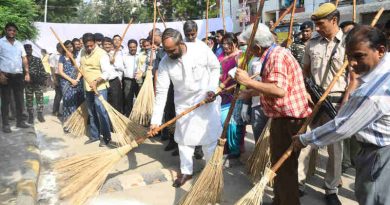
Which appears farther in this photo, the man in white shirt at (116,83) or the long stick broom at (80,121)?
the long stick broom at (80,121)

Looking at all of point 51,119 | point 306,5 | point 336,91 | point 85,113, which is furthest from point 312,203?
point 306,5

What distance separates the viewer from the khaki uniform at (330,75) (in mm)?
3260

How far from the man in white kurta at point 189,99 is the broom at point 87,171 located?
0.76ft

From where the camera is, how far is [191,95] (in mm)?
3895

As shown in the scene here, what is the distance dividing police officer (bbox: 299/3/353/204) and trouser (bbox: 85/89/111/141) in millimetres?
3050

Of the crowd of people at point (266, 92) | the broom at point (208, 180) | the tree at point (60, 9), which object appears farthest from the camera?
the tree at point (60, 9)

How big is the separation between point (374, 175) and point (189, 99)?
2290 millimetres

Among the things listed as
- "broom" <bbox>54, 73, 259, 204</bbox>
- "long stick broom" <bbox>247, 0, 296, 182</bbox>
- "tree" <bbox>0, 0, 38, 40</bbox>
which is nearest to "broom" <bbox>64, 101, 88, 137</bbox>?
"tree" <bbox>0, 0, 38, 40</bbox>

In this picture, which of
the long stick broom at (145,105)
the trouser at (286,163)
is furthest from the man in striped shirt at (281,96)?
the long stick broom at (145,105)

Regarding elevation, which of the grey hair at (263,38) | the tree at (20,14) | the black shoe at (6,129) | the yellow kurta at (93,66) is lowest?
the black shoe at (6,129)

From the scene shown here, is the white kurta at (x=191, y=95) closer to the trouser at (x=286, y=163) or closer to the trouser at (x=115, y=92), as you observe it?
the trouser at (x=286, y=163)

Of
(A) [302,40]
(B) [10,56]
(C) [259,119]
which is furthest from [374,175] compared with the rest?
(B) [10,56]

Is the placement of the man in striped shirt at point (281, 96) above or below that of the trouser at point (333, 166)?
above

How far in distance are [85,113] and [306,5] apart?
18.8 meters
